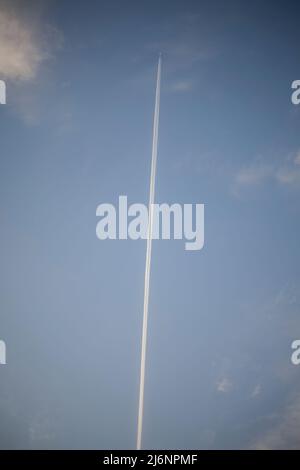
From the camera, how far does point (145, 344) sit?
36.2 feet
